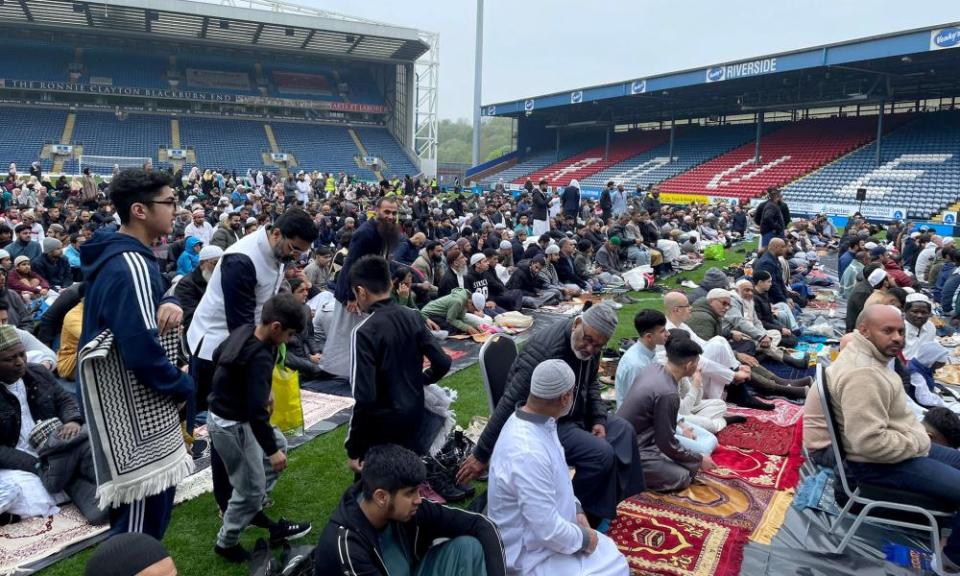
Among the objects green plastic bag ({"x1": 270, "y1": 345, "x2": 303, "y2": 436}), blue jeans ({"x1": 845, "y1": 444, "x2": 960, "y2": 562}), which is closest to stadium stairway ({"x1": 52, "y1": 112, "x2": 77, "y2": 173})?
green plastic bag ({"x1": 270, "y1": 345, "x2": 303, "y2": 436})

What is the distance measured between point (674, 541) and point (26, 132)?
131 feet

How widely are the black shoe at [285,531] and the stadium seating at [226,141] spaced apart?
34536 millimetres

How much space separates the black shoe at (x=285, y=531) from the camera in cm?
352

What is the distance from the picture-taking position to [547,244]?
1177 cm

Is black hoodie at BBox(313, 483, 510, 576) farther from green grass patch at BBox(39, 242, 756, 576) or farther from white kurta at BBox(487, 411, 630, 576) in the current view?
green grass patch at BBox(39, 242, 756, 576)

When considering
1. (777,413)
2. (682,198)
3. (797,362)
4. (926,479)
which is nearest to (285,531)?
(926,479)

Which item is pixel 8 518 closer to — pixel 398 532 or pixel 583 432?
pixel 398 532

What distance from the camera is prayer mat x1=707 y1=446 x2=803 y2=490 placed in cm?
451

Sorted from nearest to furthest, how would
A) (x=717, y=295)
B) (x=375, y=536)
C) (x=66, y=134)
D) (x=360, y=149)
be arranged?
(x=375, y=536)
(x=717, y=295)
(x=66, y=134)
(x=360, y=149)

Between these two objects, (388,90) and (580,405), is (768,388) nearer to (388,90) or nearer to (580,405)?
(580,405)

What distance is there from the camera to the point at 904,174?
2409cm

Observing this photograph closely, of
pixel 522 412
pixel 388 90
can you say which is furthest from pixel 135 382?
pixel 388 90

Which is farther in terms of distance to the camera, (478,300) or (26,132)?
(26,132)

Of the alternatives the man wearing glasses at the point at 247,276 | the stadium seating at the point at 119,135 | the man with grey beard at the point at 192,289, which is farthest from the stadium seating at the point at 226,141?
the man wearing glasses at the point at 247,276
